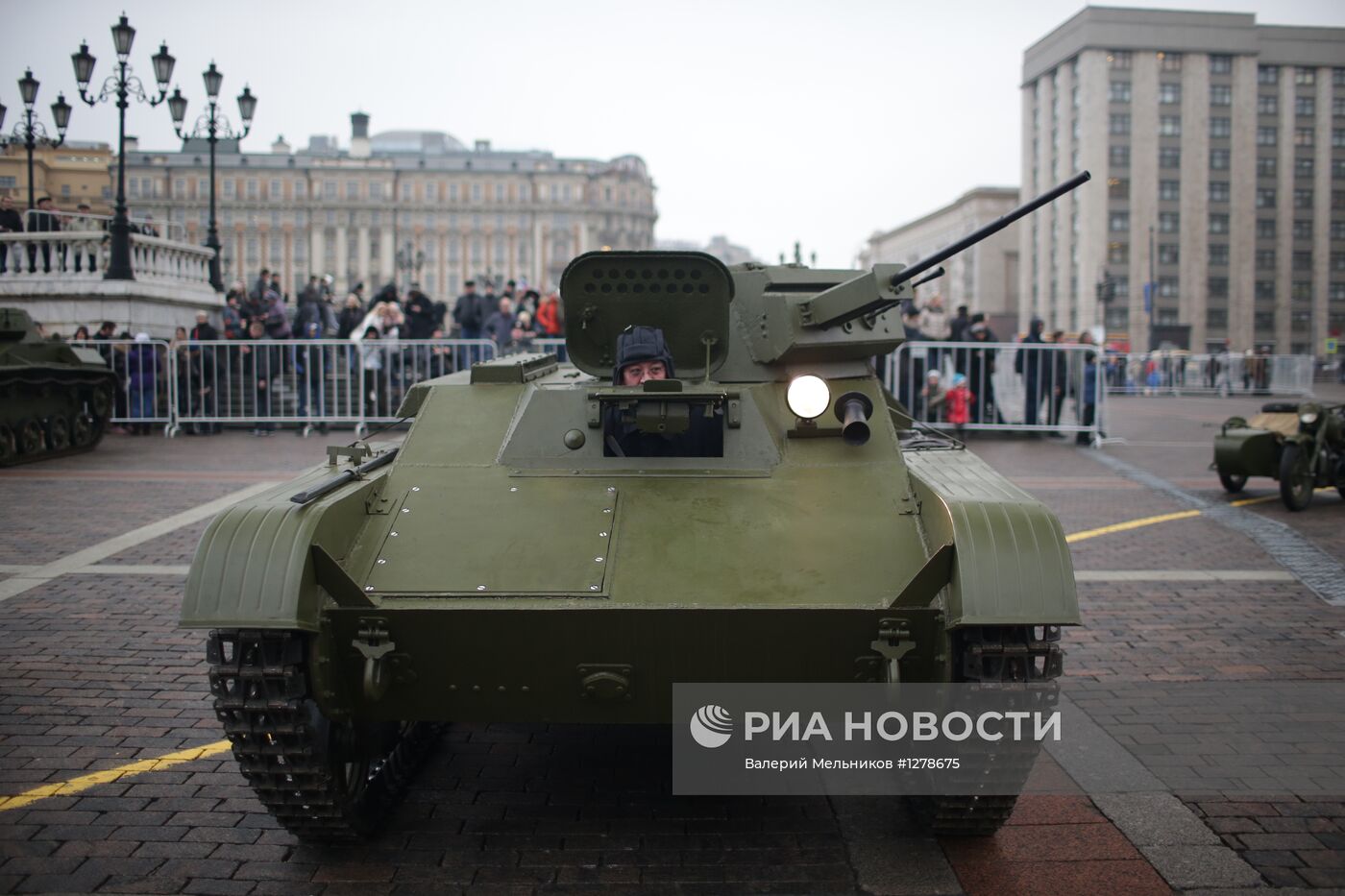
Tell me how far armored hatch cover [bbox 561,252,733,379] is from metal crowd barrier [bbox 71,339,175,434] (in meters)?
15.7

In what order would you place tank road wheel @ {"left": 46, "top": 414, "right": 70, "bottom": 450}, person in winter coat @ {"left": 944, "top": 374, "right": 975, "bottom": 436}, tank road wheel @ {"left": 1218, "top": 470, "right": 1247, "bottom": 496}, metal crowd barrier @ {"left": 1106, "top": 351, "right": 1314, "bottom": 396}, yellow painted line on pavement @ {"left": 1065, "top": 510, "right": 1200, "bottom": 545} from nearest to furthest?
yellow painted line on pavement @ {"left": 1065, "top": 510, "right": 1200, "bottom": 545} < tank road wheel @ {"left": 1218, "top": 470, "right": 1247, "bottom": 496} < tank road wheel @ {"left": 46, "top": 414, "right": 70, "bottom": 450} < person in winter coat @ {"left": 944, "top": 374, "right": 975, "bottom": 436} < metal crowd barrier @ {"left": 1106, "top": 351, "right": 1314, "bottom": 396}

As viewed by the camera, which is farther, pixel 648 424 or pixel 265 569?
pixel 648 424

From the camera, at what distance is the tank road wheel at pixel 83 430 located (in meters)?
17.6

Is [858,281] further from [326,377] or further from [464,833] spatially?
[326,377]

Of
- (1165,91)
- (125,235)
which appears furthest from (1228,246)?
(125,235)

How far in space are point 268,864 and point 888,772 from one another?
2593mm

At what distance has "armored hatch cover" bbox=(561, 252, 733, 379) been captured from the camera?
20.7 ft

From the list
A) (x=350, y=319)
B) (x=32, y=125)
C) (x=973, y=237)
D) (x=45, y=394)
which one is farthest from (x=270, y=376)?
(x=973, y=237)

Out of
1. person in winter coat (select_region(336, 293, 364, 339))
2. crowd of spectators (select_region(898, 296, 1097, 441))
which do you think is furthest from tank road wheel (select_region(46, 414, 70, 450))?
crowd of spectators (select_region(898, 296, 1097, 441))

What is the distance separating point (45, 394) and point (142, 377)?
3.44 m

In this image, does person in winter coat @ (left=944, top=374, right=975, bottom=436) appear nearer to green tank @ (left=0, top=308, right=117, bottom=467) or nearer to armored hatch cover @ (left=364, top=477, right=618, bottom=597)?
green tank @ (left=0, top=308, right=117, bottom=467)

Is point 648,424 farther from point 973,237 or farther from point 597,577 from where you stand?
point 973,237

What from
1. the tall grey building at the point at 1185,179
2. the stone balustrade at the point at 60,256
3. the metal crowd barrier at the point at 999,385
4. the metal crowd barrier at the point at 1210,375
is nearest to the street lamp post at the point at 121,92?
the stone balustrade at the point at 60,256

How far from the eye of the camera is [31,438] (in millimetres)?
16453
